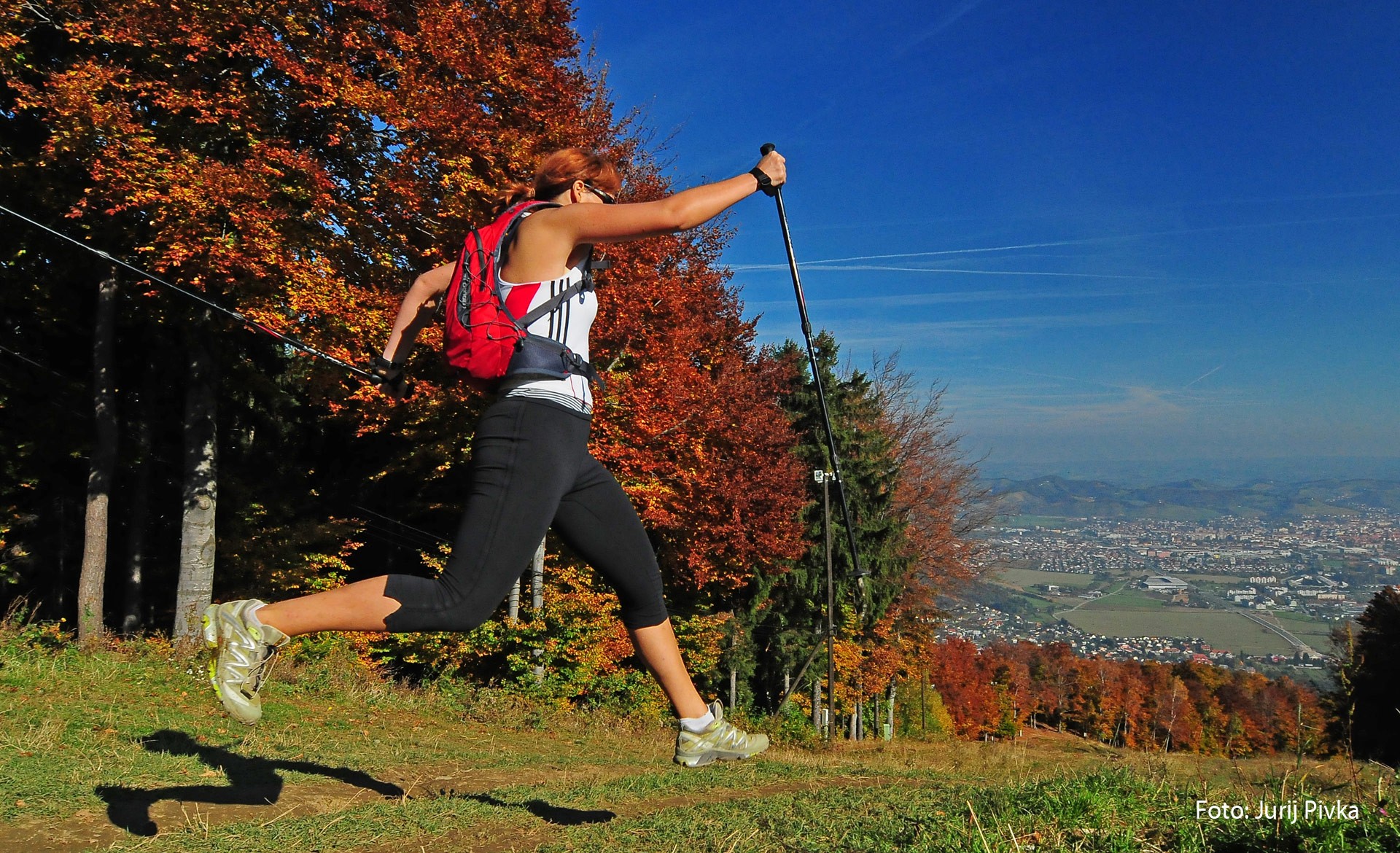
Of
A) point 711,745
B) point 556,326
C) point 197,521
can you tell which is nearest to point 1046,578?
point 197,521

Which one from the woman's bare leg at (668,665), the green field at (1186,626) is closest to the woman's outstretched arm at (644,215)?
the woman's bare leg at (668,665)

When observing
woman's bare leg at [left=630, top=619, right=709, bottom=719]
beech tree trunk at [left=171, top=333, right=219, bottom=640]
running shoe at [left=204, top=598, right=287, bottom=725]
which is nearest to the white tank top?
woman's bare leg at [left=630, top=619, right=709, bottom=719]

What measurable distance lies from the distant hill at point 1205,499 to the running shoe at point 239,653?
97248 mm

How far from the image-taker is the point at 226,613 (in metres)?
2.51

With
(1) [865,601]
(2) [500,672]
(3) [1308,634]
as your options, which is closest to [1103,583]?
(3) [1308,634]

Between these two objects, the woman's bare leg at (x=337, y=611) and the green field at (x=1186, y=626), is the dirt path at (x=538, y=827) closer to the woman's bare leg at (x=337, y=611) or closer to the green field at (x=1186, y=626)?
the woman's bare leg at (x=337, y=611)

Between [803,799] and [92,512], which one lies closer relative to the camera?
[803,799]

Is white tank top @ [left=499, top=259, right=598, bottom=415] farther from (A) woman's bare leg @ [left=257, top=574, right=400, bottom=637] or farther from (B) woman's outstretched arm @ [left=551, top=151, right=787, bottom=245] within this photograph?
(A) woman's bare leg @ [left=257, top=574, right=400, bottom=637]

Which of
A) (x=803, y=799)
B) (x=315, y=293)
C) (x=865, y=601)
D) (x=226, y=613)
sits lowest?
(x=865, y=601)

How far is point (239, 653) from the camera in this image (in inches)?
96.3

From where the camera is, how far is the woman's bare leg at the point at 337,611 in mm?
2393

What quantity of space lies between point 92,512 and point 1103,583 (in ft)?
362

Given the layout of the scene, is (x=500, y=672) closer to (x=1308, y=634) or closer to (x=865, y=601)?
(x=865, y=601)

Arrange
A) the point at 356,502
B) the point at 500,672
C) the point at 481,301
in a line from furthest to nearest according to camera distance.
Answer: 1. the point at 356,502
2. the point at 500,672
3. the point at 481,301
